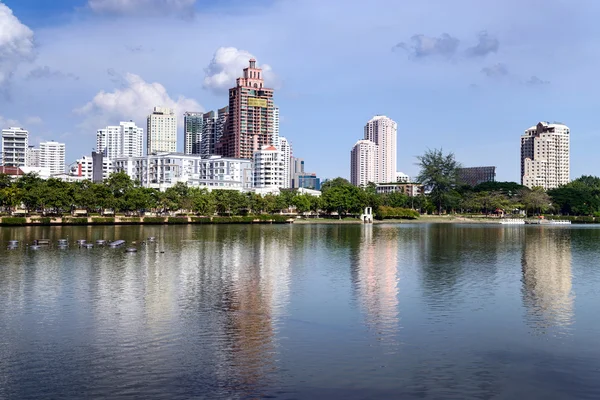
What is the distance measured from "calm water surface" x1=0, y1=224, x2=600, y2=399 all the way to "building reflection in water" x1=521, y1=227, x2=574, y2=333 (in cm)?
12

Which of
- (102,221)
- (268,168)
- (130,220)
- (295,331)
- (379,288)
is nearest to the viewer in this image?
(295,331)

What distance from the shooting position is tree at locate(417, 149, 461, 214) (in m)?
184

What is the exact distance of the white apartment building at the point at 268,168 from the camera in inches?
7613

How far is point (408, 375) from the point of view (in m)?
17.9

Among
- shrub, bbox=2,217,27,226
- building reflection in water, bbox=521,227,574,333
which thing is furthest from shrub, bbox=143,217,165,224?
building reflection in water, bbox=521,227,574,333

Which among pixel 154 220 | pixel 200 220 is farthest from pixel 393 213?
pixel 154 220

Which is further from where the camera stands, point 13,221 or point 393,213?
point 393,213

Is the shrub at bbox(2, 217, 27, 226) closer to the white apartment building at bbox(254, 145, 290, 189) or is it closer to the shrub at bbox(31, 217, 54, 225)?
the shrub at bbox(31, 217, 54, 225)

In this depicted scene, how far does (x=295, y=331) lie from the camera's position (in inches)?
902

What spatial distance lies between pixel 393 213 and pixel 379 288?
126921 millimetres

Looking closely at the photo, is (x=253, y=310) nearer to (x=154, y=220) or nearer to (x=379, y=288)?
(x=379, y=288)

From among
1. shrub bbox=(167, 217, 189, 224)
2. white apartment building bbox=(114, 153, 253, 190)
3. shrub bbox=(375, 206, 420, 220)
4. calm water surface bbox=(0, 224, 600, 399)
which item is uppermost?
white apartment building bbox=(114, 153, 253, 190)

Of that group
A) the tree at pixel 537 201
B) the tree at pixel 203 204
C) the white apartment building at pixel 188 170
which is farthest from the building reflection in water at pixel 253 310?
the tree at pixel 537 201

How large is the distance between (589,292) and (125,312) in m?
23.9
